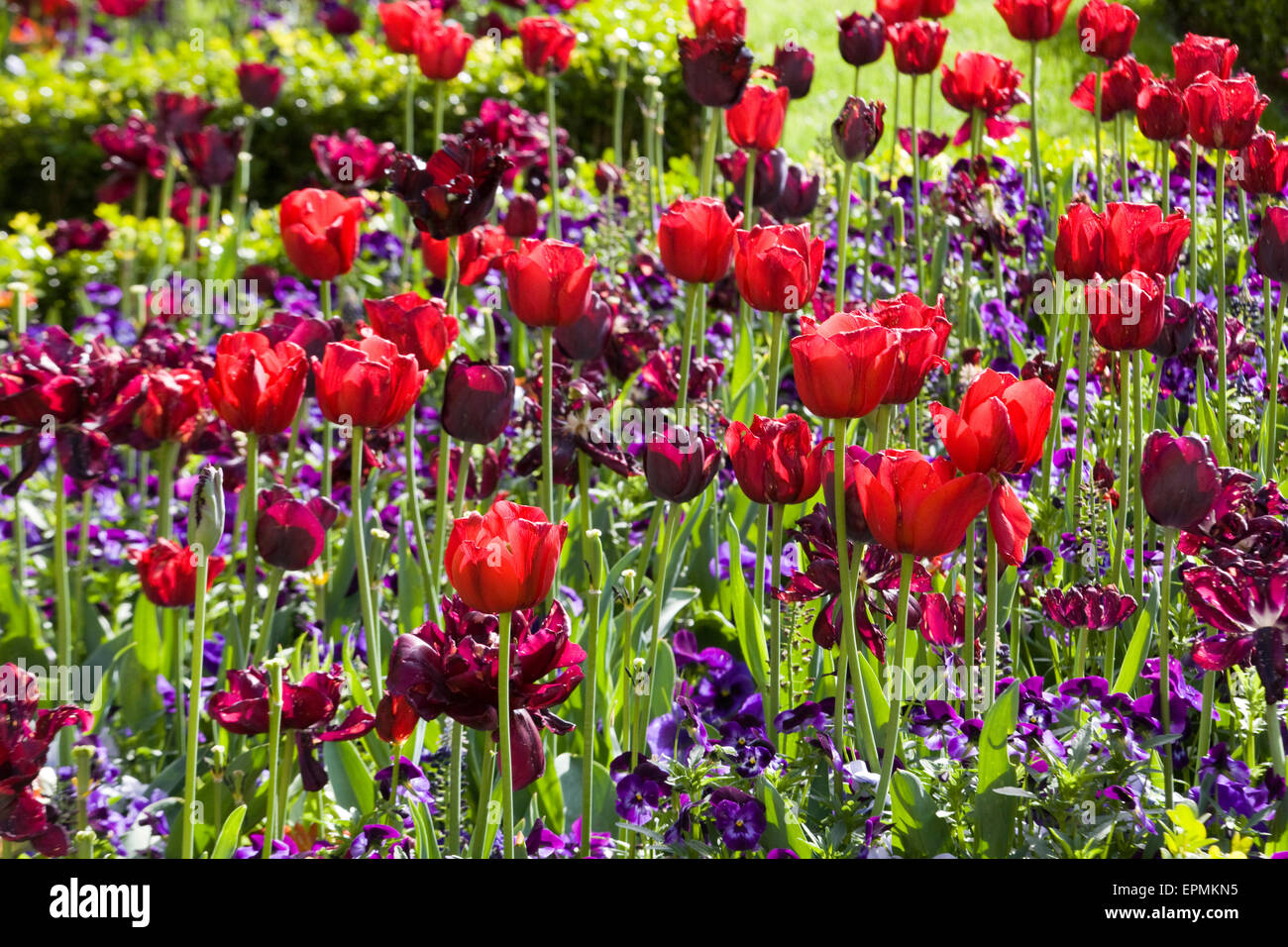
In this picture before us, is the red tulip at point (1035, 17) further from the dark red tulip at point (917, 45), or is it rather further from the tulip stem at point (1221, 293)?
the tulip stem at point (1221, 293)

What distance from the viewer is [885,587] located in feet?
5.69

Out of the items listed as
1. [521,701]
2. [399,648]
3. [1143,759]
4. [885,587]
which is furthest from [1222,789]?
[399,648]

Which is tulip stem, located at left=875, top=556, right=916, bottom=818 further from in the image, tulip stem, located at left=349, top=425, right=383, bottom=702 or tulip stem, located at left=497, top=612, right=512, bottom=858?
tulip stem, located at left=349, top=425, right=383, bottom=702

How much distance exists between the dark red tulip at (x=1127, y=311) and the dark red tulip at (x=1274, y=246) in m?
0.51

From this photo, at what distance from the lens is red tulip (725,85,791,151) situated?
109 inches

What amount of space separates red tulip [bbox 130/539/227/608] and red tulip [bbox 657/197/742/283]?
0.93 meters

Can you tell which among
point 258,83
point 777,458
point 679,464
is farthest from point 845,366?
point 258,83

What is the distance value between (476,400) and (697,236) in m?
0.45

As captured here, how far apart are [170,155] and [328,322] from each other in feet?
8.44

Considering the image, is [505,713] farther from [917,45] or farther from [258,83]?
[258,83]

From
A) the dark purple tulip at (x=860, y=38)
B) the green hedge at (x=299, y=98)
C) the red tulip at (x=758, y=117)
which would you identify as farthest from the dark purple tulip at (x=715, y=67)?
the green hedge at (x=299, y=98)

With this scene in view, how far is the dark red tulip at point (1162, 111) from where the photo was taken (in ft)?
8.24
